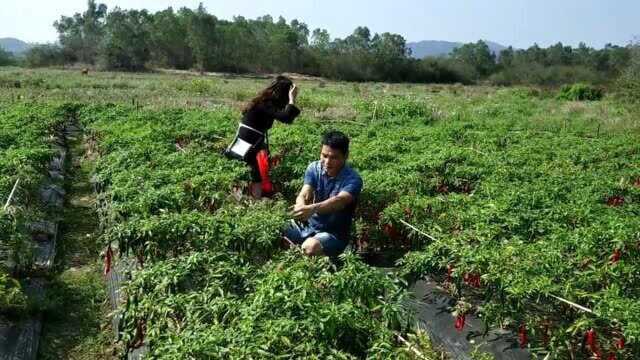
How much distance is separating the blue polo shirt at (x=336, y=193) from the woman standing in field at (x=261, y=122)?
2.41 metres

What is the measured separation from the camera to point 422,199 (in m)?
6.64

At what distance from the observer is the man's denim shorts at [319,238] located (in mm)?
5555

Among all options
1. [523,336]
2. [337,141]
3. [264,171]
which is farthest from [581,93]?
[523,336]

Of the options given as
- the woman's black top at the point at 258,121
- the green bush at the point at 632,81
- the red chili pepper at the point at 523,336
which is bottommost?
the red chili pepper at the point at 523,336

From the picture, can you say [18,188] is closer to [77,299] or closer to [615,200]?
[77,299]

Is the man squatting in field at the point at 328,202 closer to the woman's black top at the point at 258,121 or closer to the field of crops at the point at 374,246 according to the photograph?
the field of crops at the point at 374,246

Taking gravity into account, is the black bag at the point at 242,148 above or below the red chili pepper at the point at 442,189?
above

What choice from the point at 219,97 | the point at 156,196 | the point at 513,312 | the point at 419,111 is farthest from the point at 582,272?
the point at 219,97

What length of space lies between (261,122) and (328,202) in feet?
10.8

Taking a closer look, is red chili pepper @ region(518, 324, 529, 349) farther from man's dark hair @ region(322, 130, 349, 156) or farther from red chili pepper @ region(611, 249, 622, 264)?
man's dark hair @ region(322, 130, 349, 156)

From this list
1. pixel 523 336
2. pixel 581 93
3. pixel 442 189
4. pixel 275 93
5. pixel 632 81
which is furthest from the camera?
pixel 581 93

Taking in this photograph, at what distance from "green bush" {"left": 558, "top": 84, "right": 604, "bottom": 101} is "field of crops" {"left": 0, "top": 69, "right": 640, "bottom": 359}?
25.4m

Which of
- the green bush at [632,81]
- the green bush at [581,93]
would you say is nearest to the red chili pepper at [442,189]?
the green bush at [632,81]

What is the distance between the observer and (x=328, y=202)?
5.52 m
